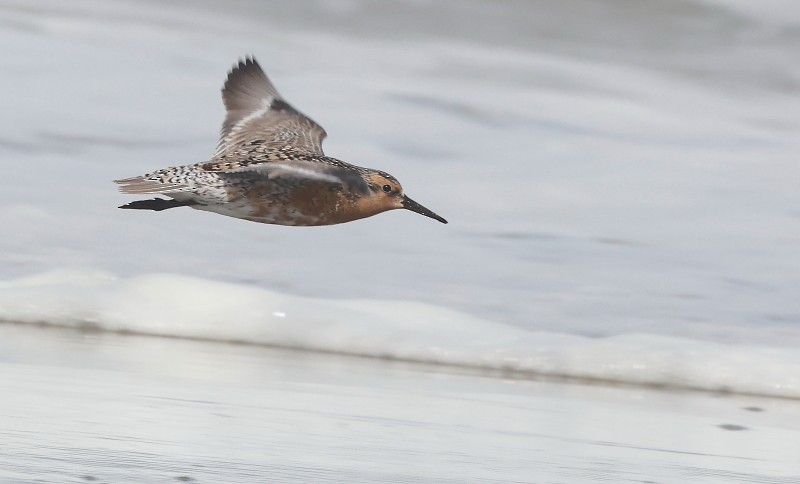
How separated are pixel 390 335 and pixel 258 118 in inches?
49.8

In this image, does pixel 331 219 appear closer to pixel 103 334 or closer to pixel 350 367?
pixel 350 367

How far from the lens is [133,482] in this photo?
4.54 metres

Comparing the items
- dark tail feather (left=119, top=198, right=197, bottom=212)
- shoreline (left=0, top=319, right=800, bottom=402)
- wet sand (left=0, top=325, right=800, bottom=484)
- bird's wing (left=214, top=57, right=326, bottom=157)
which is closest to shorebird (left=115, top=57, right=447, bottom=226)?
dark tail feather (left=119, top=198, right=197, bottom=212)

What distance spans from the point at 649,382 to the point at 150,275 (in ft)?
8.88

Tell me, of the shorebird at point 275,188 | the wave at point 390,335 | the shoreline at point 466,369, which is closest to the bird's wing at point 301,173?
the shorebird at point 275,188

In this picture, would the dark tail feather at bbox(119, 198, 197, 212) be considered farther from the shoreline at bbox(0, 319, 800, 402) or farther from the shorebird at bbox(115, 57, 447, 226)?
the shoreline at bbox(0, 319, 800, 402)

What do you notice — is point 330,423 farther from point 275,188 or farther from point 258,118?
point 258,118

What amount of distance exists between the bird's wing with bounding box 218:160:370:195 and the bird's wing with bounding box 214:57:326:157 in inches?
31.5

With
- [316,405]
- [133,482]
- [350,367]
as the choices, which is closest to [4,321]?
[350,367]

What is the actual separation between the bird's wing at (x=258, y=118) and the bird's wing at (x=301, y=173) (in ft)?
2.63

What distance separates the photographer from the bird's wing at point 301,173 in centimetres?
609

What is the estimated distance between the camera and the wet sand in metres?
A: 4.96

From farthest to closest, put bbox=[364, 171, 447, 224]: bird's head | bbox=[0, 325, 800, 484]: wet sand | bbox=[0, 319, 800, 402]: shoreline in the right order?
bbox=[0, 319, 800, 402]: shoreline
bbox=[364, 171, 447, 224]: bird's head
bbox=[0, 325, 800, 484]: wet sand

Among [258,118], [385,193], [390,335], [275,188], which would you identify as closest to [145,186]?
[275,188]
